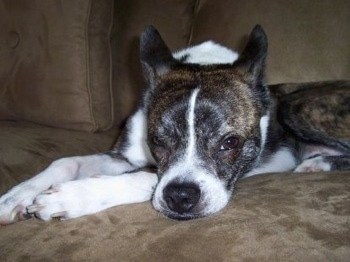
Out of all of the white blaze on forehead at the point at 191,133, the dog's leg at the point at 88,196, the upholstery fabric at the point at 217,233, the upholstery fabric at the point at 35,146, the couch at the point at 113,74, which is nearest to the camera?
the upholstery fabric at the point at 217,233

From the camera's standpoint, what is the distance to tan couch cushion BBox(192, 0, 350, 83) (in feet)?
9.43

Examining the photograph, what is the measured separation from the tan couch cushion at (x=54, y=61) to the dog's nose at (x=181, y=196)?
1.31m

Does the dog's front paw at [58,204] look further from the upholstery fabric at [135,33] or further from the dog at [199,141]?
the upholstery fabric at [135,33]

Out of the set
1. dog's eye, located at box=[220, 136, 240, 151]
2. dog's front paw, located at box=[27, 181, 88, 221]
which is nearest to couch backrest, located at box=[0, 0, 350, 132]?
dog's eye, located at box=[220, 136, 240, 151]

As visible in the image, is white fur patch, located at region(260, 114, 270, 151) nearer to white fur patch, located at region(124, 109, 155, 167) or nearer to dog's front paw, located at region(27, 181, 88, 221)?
white fur patch, located at region(124, 109, 155, 167)

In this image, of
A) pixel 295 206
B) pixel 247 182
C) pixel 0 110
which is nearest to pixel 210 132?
pixel 247 182

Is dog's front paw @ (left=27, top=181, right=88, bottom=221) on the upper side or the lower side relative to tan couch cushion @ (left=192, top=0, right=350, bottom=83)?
lower

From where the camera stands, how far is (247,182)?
2.32 metres

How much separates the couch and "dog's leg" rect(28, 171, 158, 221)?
56 mm

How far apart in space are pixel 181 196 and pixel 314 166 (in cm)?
96

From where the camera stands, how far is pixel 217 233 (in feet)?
5.32

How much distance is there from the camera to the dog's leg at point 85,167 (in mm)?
2033

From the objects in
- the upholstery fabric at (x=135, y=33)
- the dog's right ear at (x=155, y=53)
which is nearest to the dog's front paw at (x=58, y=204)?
the dog's right ear at (x=155, y=53)

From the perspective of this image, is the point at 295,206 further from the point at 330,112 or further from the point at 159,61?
the point at 159,61
